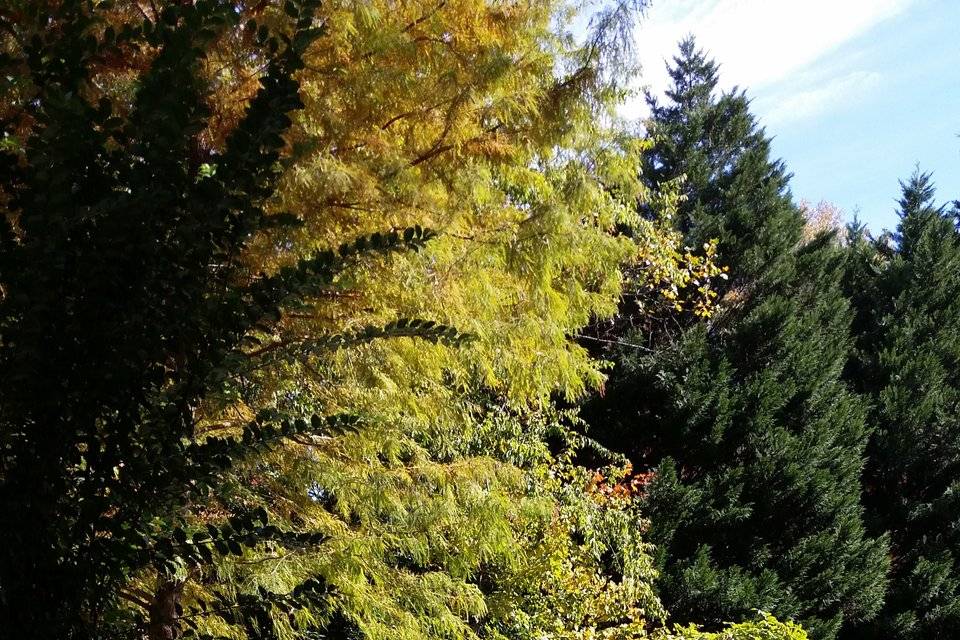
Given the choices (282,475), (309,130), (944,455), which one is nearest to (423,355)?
(282,475)

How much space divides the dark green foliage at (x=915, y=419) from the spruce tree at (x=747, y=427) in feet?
3.16

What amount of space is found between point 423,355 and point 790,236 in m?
7.95

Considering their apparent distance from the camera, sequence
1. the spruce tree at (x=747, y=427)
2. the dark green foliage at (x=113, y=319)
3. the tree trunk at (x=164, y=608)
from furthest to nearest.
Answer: the spruce tree at (x=747, y=427) → the tree trunk at (x=164, y=608) → the dark green foliage at (x=113, y=319)

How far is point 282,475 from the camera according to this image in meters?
4.03

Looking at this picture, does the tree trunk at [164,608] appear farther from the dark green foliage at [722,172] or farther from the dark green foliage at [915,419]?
the dark green foliage at [915,419]

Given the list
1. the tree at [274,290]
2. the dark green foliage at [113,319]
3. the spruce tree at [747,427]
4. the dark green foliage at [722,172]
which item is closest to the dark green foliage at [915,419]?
the spruce tree at [747,427]

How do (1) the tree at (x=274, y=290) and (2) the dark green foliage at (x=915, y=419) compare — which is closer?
(1) the tree at (x=274, y=290)

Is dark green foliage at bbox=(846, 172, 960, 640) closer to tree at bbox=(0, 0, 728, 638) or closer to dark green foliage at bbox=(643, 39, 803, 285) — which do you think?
dark green foliage at bbox=(643, 39, 803, 285)

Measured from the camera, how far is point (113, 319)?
5.08ft

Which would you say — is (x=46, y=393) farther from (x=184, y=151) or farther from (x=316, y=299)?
(x=316, y=299)

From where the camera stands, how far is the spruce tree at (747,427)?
8.45m

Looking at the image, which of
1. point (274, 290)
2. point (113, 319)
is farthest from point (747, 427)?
point (113, 319)

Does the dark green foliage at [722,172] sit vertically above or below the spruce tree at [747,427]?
above

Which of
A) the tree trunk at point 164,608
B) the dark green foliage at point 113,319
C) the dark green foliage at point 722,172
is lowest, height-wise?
the tree trunk at point 164,608
